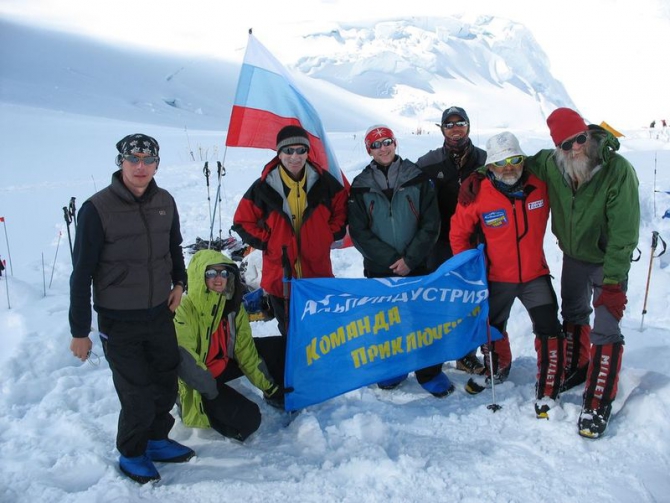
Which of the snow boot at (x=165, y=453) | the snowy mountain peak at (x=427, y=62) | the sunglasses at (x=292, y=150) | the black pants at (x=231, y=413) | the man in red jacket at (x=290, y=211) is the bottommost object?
the snow boot at (x=165, y=453)

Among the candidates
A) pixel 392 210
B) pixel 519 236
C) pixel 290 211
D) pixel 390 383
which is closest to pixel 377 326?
pixel 390 383

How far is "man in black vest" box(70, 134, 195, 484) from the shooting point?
2832mm

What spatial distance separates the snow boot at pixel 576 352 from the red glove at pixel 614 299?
618 millimetres

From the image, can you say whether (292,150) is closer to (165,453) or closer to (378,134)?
(378,134)

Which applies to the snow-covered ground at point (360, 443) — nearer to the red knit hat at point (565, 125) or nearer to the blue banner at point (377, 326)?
the blue banner at point (377, 326)

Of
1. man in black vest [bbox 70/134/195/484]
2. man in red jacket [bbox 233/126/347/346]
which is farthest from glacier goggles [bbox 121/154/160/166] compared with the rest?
man in red jacket [bbox 233/126/347/346]

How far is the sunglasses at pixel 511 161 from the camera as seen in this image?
11.3 ft

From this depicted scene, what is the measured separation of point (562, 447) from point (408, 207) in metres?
1.86

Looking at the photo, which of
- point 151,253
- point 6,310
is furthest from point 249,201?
point 6,310

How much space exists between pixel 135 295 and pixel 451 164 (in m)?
2.56

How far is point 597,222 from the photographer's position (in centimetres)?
338

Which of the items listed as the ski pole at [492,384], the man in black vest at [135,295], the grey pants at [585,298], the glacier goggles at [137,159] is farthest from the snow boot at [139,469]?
the grey pants at [585,298]

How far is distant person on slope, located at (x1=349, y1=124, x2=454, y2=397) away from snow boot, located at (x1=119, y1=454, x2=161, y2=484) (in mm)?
A: 2026

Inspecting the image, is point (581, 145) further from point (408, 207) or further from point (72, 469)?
point (72, 469)
